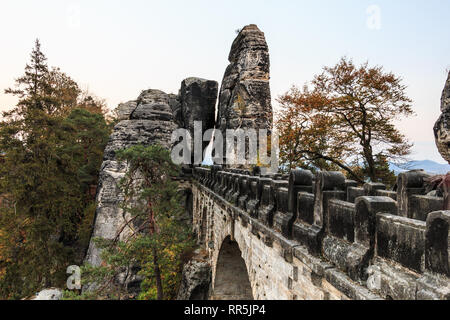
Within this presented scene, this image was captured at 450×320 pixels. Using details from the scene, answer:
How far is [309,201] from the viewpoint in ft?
11.7

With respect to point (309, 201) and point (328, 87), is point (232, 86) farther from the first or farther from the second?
point (309, 201)

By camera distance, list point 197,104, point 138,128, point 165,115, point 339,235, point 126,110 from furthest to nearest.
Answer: point 197,104, point 126,110, point 165,115, point 138,128, point 339,235

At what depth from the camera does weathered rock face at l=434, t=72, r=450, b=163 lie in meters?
5.40

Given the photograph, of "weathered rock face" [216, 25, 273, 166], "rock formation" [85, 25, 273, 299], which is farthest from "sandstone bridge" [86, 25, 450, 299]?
"weathered rock face" [216, 25, 273, 166]

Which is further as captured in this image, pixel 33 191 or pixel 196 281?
pixel 33 191

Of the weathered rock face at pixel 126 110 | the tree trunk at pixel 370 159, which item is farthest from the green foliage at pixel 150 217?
the weathered rock face at pixel 126 110

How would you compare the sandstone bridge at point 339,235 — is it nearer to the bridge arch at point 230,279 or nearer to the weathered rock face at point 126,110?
the bridge arch at point 230,279

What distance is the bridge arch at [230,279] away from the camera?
38.9 feet

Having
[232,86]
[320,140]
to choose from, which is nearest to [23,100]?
[232,86]

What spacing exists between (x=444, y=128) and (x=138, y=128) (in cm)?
2123

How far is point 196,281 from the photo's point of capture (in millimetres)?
13938

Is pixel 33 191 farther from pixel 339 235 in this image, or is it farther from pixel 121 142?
pixel 339 235

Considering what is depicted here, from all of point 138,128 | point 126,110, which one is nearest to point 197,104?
point 126,110
